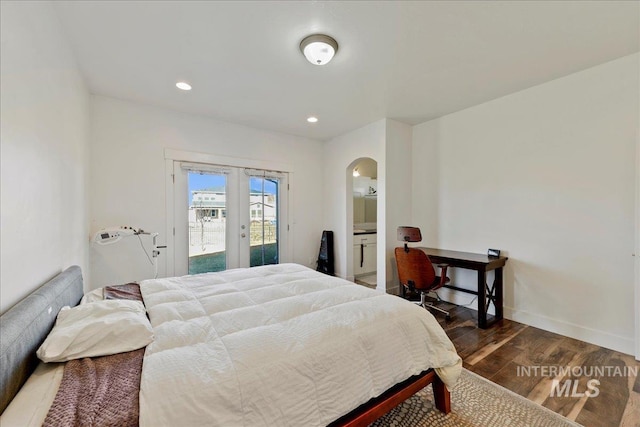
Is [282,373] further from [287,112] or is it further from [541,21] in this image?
[287,112]

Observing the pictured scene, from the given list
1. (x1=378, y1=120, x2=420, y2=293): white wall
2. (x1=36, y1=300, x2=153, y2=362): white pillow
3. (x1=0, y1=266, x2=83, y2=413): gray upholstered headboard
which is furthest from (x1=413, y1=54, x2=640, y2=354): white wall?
(x1=0, y1=266, x2=83, y2=413): gray upholstered headboard

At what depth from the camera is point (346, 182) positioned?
14.9ft

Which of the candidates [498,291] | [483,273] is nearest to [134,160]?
[483,273]

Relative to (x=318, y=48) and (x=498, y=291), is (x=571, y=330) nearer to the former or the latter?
(x=498, y=291)

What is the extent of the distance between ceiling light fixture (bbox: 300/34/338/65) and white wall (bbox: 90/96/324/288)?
88.5 inches

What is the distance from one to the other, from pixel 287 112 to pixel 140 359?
10.8ft

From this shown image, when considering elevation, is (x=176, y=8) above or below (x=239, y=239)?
above

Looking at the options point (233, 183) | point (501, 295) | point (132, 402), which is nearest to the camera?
point (132, 402)

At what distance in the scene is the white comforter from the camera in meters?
0.96

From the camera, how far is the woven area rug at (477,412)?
1.59 meters

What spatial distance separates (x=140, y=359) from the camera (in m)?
1.10

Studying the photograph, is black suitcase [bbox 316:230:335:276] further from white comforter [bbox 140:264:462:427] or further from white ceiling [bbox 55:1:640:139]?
white comforter [bbox 140:264:462:427]

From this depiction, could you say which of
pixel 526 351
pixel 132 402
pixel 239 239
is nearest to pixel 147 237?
pixel 239 239

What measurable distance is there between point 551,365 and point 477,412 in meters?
1.08
